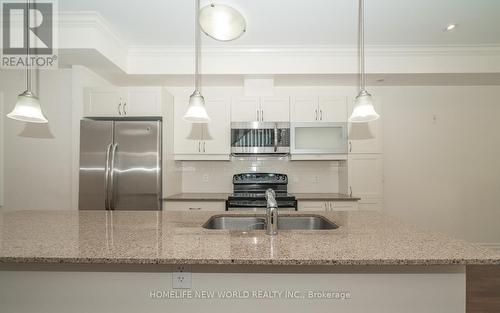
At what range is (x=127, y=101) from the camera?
3107mm

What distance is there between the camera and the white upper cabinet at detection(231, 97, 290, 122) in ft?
11.1

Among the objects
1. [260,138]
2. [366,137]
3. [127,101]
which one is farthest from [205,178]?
[366,137]

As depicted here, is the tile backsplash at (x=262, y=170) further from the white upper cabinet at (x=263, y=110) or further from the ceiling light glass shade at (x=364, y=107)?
the ceiling light glass shade at (x=364, y=107)

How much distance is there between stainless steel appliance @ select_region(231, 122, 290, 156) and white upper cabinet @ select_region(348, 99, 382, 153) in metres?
0.85

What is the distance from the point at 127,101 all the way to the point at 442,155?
4.47 m

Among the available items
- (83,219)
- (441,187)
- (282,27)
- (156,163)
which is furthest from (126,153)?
(441,187)

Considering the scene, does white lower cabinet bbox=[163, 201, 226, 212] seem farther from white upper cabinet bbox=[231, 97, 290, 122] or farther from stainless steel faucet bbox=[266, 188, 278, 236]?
stainless steel faucet bbox=[266, 188, 278, 236]

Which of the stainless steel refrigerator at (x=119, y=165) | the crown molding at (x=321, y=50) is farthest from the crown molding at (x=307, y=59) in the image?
the stainless steel refrigerator at (x=119, y=165)

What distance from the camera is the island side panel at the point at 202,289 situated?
47.5 inches

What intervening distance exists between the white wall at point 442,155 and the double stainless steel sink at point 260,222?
2.43 meters

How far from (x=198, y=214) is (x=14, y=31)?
2.86 meters

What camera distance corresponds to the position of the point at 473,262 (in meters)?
1.04

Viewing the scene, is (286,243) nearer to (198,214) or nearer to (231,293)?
(231,293)

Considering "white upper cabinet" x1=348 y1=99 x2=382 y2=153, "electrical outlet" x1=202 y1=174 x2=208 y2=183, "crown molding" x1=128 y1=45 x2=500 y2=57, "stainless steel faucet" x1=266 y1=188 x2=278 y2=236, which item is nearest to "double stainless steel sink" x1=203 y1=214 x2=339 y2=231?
"stainless steel faucet" x1=266 y1=188 x2=278 y2=236
